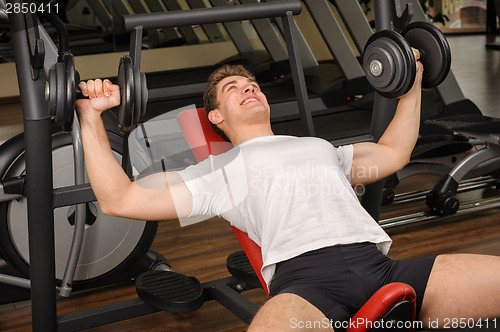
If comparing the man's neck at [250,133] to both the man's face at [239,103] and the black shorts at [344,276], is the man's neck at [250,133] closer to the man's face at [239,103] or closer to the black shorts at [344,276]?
the man's face at [239,103]

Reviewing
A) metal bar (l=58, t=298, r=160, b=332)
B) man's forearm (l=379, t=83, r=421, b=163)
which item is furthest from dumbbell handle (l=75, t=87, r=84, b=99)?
man's forearm (l=379, t=83, r=421, b=163)

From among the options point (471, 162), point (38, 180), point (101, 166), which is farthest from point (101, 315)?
point (471, 162)

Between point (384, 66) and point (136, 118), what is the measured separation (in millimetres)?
671

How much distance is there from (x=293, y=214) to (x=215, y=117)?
385 mm

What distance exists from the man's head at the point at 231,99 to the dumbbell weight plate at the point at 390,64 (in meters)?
0.31

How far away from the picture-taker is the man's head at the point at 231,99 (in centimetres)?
161

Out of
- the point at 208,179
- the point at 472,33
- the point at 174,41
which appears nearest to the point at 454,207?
the point at 208,179

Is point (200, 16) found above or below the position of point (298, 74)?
above

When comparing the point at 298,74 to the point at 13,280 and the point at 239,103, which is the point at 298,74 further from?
the point at 13,280

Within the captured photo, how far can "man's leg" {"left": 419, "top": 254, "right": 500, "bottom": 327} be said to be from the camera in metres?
1.38

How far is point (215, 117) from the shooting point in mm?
1664

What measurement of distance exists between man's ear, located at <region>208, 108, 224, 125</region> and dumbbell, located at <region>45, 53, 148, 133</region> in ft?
1.04

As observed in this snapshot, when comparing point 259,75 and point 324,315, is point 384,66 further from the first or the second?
point 259,75

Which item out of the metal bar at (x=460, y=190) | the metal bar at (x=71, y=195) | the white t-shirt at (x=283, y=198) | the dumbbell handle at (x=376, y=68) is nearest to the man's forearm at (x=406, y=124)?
the dumbbell handle at (x=376, y=68)
